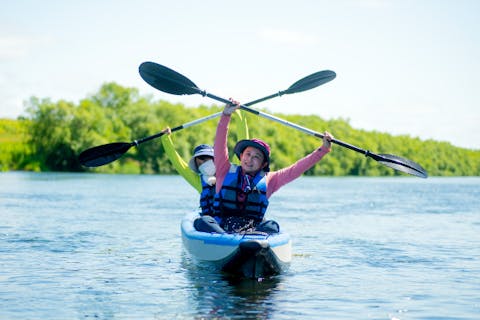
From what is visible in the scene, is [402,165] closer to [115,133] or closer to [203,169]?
[203,169]

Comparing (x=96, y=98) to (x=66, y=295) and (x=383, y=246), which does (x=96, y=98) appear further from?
(x=66, y=295)

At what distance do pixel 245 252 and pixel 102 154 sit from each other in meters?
3.79

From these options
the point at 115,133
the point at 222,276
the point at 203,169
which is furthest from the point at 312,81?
the point at 115,133

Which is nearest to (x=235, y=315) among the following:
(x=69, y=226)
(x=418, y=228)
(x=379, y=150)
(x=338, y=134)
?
(x=69, y=226)

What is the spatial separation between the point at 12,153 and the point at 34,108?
3.91 m

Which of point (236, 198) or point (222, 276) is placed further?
point (222, 276)

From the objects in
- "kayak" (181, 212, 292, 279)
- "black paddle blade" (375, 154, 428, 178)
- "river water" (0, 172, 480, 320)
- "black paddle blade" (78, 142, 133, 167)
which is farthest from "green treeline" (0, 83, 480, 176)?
"kayak" (181, 212, 292, 279)

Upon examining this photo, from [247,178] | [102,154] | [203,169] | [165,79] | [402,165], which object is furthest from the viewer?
[102,154]

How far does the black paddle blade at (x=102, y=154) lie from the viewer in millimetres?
10055

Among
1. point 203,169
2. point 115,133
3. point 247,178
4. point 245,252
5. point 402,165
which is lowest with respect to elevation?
point 245,252

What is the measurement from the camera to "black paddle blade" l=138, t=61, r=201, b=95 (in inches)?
368

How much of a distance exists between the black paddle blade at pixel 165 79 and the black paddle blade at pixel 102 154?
1.05 meters

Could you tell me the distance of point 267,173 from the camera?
25.3ft

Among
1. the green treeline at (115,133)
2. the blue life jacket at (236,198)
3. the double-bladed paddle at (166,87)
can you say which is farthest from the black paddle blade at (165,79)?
the green treeline at (115,133)
